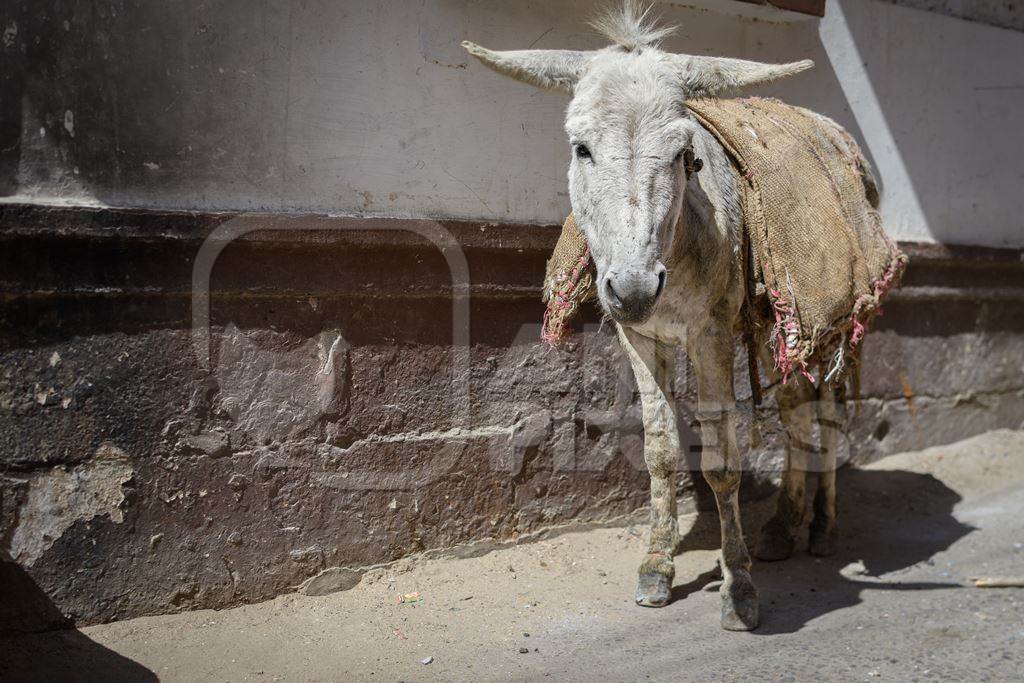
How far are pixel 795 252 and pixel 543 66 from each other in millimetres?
1181

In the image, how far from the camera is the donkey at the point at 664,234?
2691 millimetres

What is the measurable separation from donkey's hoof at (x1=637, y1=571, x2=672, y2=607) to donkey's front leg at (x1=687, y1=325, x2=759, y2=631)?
0.26 m

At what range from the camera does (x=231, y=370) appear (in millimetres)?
3256

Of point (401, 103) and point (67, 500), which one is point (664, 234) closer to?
point (401, 103)

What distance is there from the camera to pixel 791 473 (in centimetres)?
414

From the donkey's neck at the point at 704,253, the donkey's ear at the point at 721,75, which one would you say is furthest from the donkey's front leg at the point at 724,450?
the donkey's ear at the point at 721,75

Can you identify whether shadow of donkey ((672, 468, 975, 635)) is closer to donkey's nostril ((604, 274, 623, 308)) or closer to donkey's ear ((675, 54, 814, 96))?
donkey's nostril ((604, 274, 623, 308))

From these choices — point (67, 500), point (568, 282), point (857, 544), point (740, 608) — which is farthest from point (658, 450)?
point (67, 500)

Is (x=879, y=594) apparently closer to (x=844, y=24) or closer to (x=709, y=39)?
(x=709, y=39)

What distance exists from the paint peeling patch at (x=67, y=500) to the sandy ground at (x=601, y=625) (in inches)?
12.6

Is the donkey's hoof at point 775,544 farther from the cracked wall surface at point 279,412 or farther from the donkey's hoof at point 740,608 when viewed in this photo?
the donkey's hoof at point 740,608

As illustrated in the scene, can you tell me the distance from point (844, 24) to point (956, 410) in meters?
2.46

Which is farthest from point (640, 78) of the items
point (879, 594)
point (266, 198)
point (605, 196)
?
point (879, 594)

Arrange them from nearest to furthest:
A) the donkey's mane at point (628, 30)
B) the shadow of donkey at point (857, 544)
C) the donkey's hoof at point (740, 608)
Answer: the donkey's mane at point (628, 30), the donkey's hoof at point (740, 608), the shadow of donkey at point (857, 544)
